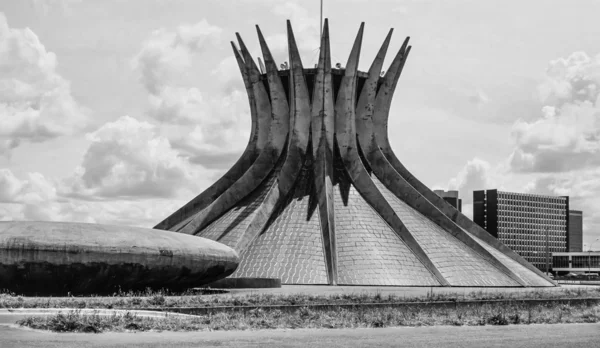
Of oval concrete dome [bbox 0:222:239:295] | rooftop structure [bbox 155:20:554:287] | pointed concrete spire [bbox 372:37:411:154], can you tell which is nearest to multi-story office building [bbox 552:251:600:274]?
pointed concrete spire [bbox 372:37:411:154]

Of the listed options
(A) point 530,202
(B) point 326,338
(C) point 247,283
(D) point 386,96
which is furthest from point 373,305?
(A) point 530,202

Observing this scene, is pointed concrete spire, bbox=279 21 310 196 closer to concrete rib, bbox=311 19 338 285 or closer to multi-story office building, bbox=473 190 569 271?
concrete rib, bbox=311 19 338 285

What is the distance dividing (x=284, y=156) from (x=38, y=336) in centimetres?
3283

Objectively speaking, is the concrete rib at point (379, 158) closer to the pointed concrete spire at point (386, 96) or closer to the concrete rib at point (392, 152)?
the pointed concrete spire at point (386, 96)

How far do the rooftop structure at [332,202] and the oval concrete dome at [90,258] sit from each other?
1290cm

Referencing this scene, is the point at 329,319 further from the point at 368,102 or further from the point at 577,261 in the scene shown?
the point at 577,261

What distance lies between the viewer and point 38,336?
42.0 feet

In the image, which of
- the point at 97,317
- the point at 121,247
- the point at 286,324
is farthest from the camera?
the point at 121,247

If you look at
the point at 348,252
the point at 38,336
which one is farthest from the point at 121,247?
the point at 348,252

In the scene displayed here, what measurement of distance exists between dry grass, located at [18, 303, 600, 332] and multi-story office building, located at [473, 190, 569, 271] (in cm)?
14764

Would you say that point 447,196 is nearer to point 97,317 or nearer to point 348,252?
point 348,252

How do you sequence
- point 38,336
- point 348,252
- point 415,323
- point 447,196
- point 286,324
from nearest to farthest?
1. point 38,336
2. point 286,324
3. point 415,323
4. point 348,252
5. point 447,196

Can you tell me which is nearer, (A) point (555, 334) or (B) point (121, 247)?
(A) point (555, 334)

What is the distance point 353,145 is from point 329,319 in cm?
2896
